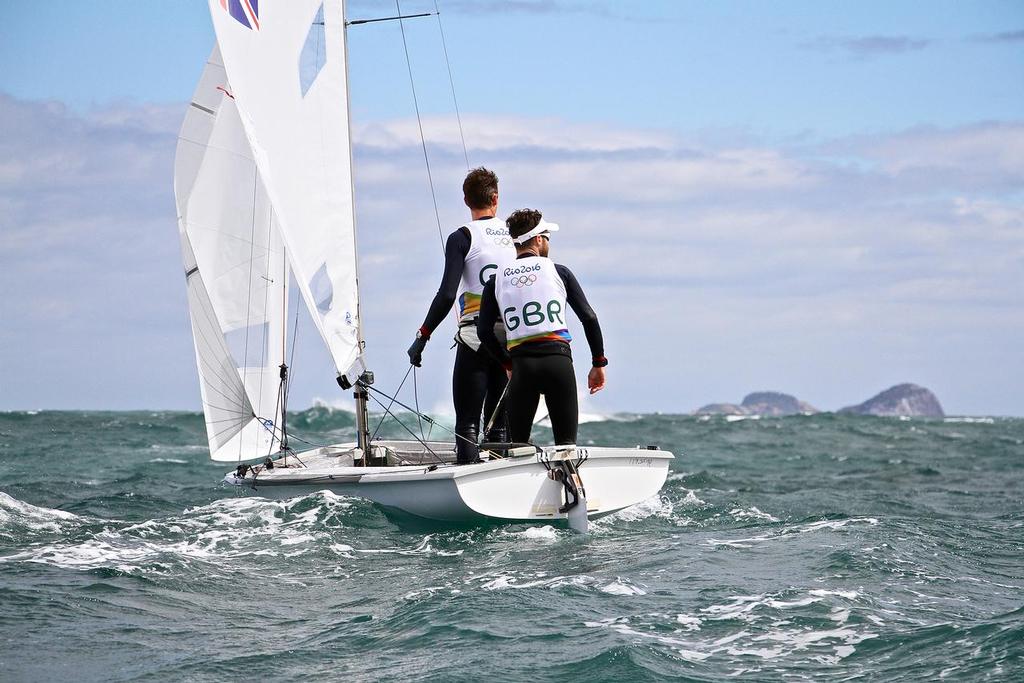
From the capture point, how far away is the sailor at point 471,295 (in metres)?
7.70

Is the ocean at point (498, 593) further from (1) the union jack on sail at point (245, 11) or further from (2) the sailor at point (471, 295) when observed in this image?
(1) the union jack on sail at point (245, 11)

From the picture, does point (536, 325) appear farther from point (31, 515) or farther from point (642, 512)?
→ point (31, 515)

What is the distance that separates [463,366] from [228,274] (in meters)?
3.32

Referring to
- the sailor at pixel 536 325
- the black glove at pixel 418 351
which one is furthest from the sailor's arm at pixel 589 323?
the black glove at pixel 418 351

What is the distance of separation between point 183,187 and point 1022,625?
25.3 ft

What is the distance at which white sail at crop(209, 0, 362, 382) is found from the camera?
8.61 metres

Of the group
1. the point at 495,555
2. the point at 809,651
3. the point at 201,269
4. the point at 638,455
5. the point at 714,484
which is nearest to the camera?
the point at 809,651

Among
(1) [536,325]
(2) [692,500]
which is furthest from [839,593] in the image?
(2) [692,500]

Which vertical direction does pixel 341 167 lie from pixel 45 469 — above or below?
above

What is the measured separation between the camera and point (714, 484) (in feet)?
39.8

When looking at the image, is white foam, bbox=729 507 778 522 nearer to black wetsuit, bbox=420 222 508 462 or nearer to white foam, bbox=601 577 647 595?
black wetsuit, bbox=420 222 508 462

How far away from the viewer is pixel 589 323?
24.2 ft

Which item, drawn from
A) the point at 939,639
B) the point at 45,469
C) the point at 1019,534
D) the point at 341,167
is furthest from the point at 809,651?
the point at 45,469

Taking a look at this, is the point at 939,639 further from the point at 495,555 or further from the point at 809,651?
the point at 495,555
